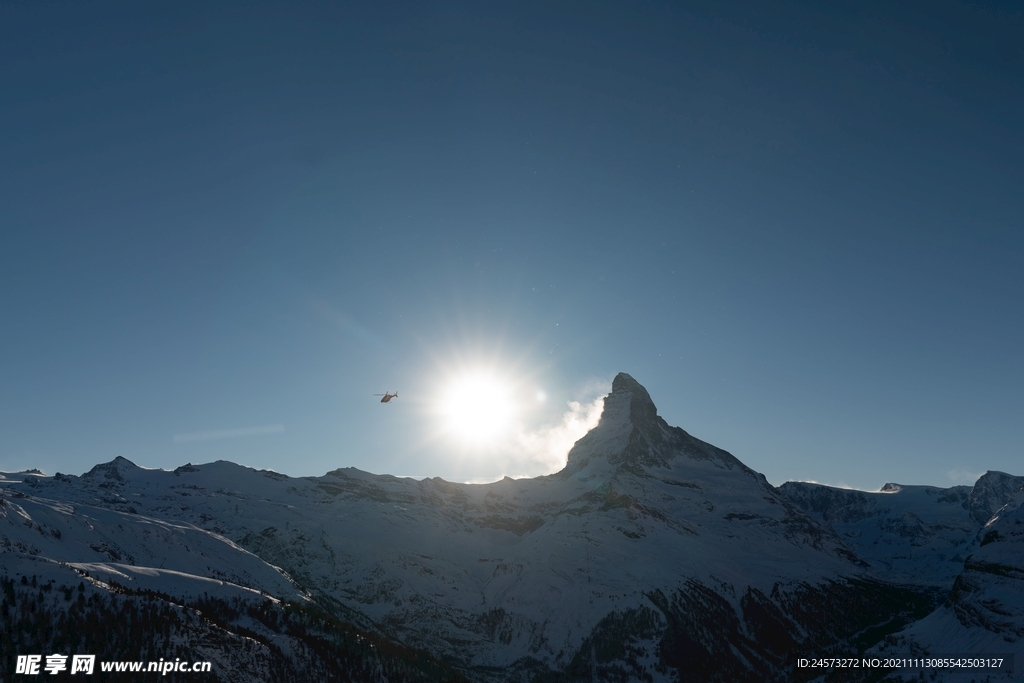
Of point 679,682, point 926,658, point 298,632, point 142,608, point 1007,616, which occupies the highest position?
point 142,608

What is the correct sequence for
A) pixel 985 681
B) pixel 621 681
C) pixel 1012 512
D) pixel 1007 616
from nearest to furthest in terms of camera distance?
1. pixel 985 681
2. pixel 1007 616
3. pixel 1012 512
4. pixel 621 681

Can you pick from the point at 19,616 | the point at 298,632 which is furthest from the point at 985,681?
the point at 19,616

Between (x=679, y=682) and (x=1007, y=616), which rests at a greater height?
(x=1007, y=616)

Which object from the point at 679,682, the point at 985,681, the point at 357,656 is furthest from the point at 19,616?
the point at 679,682

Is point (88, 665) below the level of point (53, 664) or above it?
below

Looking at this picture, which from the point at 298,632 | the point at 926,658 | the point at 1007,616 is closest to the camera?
the point at 298,632

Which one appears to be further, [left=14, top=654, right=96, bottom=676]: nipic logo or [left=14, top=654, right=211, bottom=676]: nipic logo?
[left=14, top=654, right=211, bottom=676]: nipic logo

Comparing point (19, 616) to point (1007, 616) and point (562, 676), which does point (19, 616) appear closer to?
point (1007, 616)

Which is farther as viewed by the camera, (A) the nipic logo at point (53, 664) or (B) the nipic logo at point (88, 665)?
(B) the nipic logo at point (88, 665)

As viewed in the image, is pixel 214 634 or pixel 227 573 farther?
pixel 227 573

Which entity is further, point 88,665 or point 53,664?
point 88,665

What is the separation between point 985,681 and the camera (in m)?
96.5

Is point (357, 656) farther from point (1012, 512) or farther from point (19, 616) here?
point (1012, 512)

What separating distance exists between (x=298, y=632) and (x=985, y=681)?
359ft
